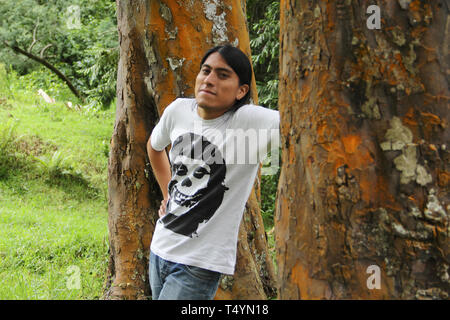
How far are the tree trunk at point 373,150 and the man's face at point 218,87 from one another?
61 cm

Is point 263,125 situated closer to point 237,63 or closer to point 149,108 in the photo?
point 237,63

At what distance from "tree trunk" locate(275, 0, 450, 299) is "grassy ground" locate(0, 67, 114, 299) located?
136 inches

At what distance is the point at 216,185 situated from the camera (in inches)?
98.3

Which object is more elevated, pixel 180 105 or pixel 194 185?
pixel 180 105

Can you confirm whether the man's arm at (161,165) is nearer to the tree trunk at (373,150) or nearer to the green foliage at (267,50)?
the tree trunk at (373,150)

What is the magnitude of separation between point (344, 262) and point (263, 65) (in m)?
7.31

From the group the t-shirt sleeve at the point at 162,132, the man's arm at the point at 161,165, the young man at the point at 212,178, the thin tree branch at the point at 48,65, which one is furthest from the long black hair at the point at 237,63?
the thin tree branch at the point at 48,65

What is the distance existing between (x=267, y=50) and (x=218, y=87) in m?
5.77

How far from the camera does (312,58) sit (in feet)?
6.48

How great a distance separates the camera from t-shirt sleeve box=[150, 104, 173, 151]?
9.36ft

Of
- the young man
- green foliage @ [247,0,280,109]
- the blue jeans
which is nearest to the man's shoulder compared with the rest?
the young man

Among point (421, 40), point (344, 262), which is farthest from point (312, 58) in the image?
point (344, 262)

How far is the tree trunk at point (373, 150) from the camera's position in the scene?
6.03 ft

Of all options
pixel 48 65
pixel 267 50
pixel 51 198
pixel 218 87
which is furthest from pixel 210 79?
pixel 48 65
